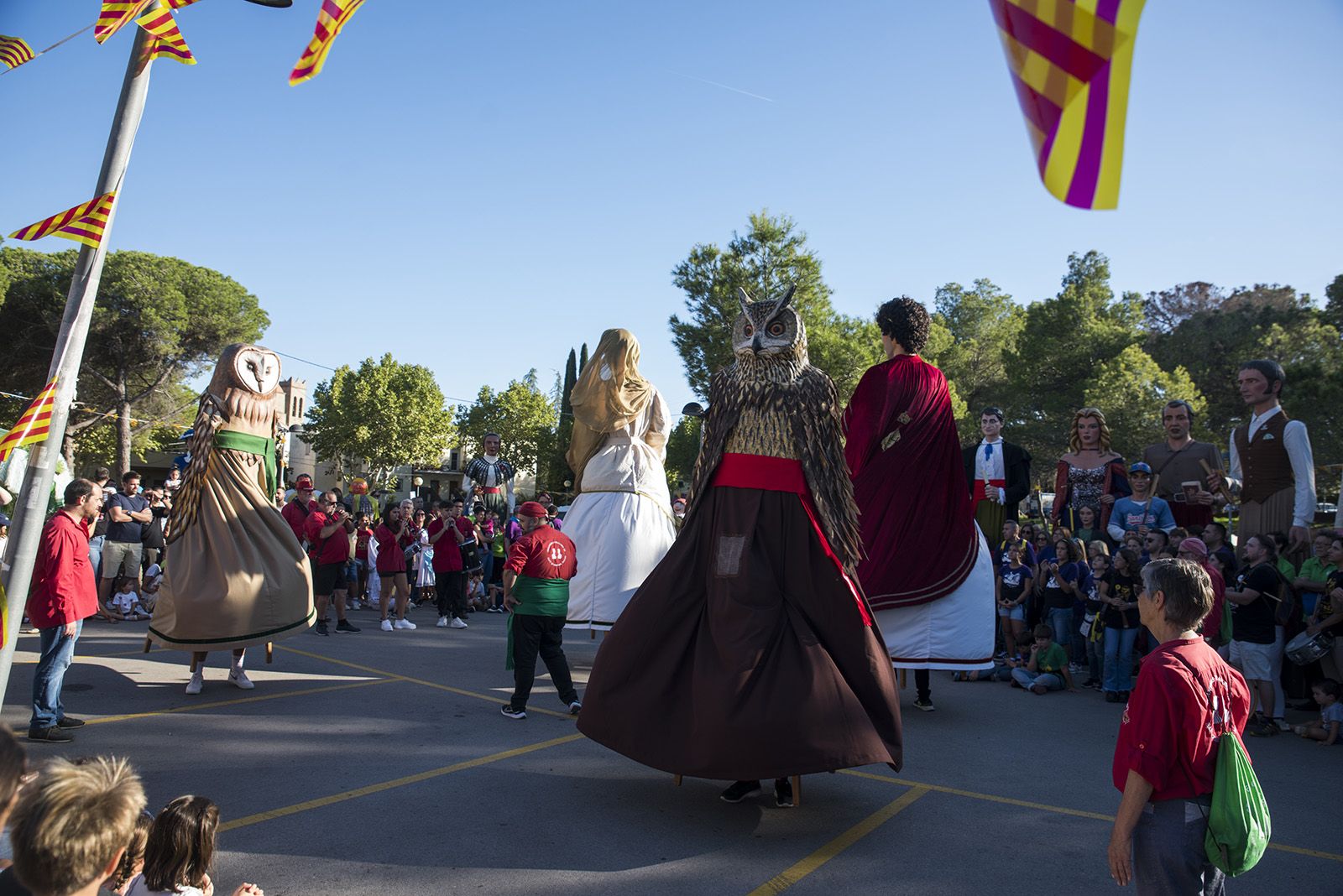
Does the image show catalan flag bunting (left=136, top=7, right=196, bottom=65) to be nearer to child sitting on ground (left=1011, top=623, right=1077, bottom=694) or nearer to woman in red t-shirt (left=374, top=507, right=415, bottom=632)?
child sitting on ground (left=1011, top=623, right=1077, bottom=694)

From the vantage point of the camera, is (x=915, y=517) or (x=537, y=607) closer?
(x=915, y=517)

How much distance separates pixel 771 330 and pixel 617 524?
3.68 meters

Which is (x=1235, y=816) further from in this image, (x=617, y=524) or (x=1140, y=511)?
(x=1140, y=511)

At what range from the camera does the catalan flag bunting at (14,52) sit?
3.82 meters

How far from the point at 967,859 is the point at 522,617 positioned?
3.46 m

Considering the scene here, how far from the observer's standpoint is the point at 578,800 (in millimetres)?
4488

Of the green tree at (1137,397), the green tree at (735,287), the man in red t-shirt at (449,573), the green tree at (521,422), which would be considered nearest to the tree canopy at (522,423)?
the green tree at (521,422)

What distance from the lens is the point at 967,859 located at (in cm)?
381

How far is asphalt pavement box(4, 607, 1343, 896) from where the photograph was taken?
3.63 meters

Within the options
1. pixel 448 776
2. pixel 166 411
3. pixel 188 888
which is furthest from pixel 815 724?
pixel 166 411

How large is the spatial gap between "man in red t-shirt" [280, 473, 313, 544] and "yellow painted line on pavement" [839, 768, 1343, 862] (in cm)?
747

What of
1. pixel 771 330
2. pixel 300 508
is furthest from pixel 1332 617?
pixel 300 508

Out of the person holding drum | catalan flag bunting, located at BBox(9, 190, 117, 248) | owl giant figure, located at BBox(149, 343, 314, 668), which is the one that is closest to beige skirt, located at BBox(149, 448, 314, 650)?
owl giant figure, located at BBox(149, 343, 314, 668)

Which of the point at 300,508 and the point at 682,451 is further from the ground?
the point at 682,451
